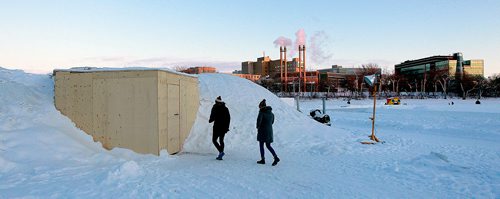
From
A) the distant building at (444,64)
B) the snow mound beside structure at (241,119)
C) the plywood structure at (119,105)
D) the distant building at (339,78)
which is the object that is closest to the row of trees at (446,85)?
the distant building at (339,78)

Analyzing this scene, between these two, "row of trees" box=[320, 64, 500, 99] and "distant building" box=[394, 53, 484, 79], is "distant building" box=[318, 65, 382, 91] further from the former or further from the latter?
"distant building" box=[394, 53, 484, 79]

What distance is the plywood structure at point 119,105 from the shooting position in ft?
26.4

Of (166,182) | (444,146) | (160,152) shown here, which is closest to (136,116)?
(160,152)

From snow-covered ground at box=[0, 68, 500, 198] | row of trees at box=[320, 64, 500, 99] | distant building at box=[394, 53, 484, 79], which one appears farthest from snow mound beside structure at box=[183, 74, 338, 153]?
distant building at box=[394, 53, 484, 79]

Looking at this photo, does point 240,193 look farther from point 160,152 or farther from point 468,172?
point 468,172

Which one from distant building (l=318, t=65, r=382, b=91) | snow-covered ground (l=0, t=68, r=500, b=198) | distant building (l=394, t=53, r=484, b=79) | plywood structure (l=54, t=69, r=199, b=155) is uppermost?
distant building (l=394, t=53, r=484, b=79)

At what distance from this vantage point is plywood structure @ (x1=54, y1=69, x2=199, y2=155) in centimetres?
804

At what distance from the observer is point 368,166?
775 centimetres

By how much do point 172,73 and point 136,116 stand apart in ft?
5.04

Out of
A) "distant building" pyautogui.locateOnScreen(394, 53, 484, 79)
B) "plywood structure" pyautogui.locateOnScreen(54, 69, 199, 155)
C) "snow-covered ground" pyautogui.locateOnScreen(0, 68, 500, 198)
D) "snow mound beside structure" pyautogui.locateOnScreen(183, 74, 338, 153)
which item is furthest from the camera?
"distant building" pyautogui.locateOnScreen(394, 53, 484, 79)

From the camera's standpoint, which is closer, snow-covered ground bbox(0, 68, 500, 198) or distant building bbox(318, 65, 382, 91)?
snow-covered ground bbox(0, 68, 500, 198)

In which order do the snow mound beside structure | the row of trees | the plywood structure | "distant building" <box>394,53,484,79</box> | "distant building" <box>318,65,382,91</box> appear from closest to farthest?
the plywood structure
the snow mound beside structure
the row of trees
"distant building" <box>318,65,382,91</box>
"distant building" <box>394,53,484,79</box>

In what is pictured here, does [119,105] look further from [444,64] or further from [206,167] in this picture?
[444,64]

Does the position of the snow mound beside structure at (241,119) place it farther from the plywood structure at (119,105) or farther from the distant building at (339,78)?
the distant building at (339,78)
